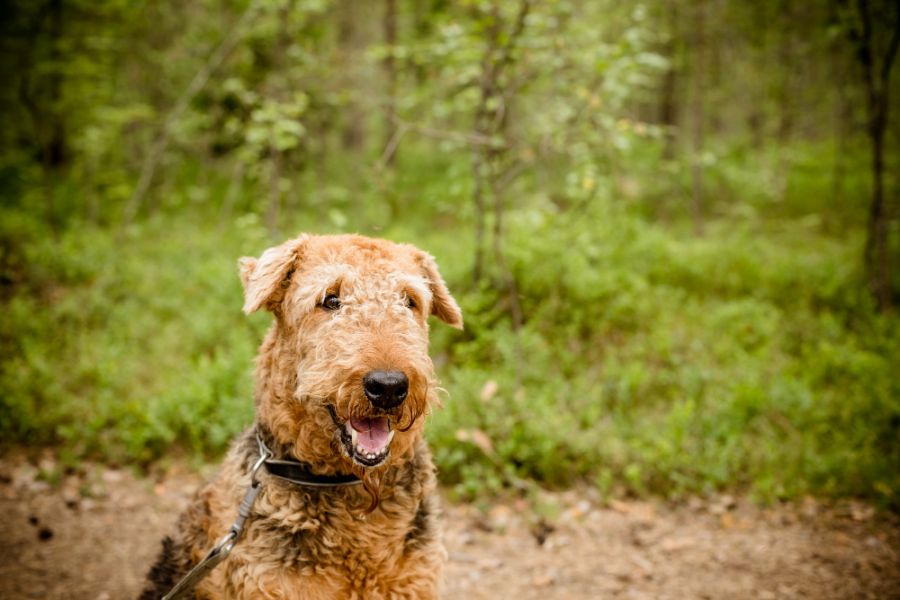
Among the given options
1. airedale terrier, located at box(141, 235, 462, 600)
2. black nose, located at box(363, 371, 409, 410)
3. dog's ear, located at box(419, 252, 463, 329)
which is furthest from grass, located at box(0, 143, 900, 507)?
black nose, located at box(363, 371, 409, 410)

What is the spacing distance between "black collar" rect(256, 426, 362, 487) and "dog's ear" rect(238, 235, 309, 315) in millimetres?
741

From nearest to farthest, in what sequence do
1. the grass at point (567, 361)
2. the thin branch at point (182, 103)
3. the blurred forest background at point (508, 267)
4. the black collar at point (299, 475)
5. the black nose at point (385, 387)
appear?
the black nose at point (385, 387) → the black collar at point (299, 475) → the grass at point (567, 361) → the blurred forest background at point (508, 267) → the thin branch at point (182, 103)

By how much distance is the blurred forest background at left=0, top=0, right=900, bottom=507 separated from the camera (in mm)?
5562

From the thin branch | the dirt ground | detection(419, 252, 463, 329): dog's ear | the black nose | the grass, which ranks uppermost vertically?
the thin branch


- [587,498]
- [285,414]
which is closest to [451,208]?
[587,498]

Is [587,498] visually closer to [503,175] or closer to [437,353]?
[437,353]

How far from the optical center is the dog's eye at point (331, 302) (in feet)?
8.98

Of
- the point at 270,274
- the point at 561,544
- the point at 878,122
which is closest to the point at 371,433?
the point at 270,274

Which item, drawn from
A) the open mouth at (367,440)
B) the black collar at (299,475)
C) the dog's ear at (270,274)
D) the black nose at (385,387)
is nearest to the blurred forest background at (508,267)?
the dog's ear at (270,274)

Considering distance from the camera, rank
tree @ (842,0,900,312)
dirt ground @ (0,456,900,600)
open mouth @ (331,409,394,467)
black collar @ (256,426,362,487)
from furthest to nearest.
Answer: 1. tree @ (842,0,900,312)
2. dirt ground @ (0,456,900,600)
3. black collar @ (256,426,362,487)
4. open mouth @ (331,409,394,467)

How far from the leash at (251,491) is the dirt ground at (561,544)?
5.92 feet

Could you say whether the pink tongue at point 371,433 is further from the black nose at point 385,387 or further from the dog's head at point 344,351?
the black nose at point 385,387

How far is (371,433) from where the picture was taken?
8.06ft

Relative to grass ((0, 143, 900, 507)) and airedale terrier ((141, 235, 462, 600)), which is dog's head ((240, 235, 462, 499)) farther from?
grass ((0, 143, 900, 507))
